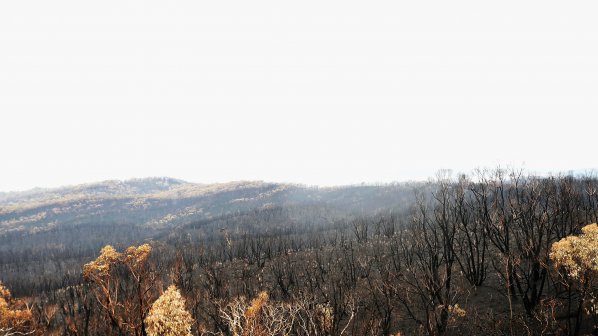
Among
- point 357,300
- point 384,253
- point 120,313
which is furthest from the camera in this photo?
point 384,253

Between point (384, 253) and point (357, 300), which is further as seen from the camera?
point (384, 253)

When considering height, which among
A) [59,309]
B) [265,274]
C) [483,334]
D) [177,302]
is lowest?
[59,309]

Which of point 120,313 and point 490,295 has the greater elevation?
point 120,313

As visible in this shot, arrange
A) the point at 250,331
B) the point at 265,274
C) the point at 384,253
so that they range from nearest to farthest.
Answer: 1. the point at 250,331
2. the point at 384,253
3. the point at 265,274

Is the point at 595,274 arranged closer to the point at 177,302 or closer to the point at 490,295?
the point at 490,295

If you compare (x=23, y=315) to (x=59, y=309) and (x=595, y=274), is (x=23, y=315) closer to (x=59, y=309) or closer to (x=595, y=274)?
(x=595, y=274)

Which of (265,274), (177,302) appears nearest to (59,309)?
(265,274)

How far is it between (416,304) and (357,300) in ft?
27.5

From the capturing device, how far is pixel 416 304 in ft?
138

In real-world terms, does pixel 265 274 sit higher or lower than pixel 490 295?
lower

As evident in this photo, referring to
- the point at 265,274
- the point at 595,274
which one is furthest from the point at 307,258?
the point at 595,274

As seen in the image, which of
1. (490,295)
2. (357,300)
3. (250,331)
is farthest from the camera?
(357,300)

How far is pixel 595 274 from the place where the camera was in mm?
18688

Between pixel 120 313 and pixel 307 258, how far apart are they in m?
75.6
